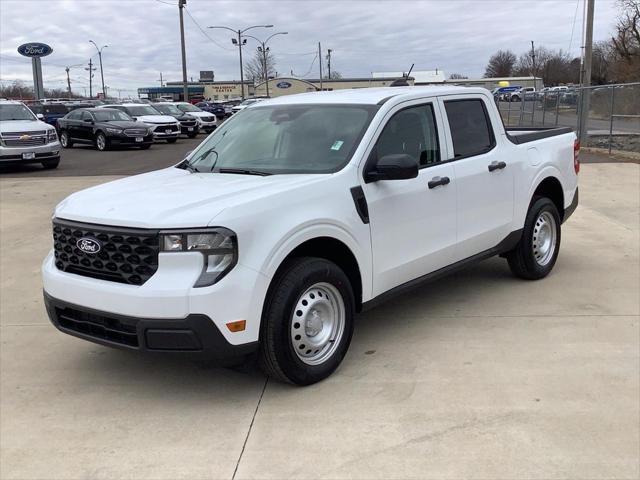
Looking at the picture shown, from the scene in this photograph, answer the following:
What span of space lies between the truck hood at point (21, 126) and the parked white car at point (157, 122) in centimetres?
851

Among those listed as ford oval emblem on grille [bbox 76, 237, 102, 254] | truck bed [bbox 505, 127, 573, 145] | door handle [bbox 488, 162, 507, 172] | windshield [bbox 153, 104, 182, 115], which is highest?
windshield [bbox 153, 104, 182, 115]

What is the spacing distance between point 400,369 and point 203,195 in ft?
5.70

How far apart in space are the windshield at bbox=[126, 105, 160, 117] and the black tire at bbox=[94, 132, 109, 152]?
3379 millimetres

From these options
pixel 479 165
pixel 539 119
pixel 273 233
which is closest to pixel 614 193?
pixel 479 165

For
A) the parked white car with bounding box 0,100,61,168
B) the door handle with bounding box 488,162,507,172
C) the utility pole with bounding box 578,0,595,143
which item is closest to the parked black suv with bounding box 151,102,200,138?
the parked white car with bounding box 0,100,61,168

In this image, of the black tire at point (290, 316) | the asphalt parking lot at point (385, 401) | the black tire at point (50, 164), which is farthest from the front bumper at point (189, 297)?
the black tire at point (50, 164)

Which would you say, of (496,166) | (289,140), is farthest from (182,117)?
(289,140)

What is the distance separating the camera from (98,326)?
3.81m

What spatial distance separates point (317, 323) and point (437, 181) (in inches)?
59.7

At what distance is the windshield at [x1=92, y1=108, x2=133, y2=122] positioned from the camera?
2431 centimetres

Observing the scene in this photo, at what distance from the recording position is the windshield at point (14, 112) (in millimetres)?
17325

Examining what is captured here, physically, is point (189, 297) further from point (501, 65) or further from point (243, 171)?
point (501, 65)

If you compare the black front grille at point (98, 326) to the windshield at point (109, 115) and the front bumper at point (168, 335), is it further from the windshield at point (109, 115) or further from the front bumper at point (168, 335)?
the windshield at point (109, 115)

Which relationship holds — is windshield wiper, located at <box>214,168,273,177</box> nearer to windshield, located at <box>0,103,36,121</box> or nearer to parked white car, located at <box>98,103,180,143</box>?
→ windshield, located at <box>0,103,36,121</box>
